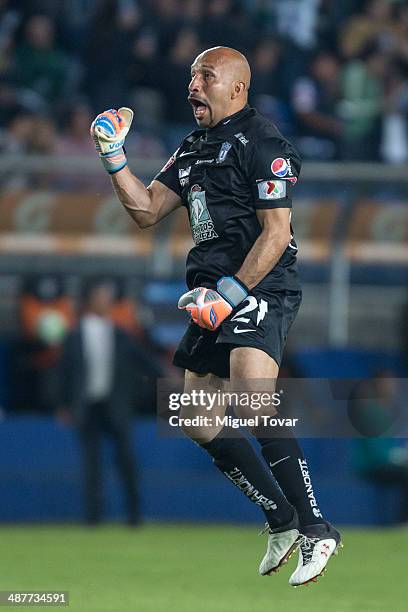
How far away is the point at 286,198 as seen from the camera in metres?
6.00

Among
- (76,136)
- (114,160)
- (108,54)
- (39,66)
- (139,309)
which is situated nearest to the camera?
(114,160)

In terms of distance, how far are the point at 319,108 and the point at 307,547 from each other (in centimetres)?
944

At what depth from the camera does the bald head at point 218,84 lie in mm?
6072

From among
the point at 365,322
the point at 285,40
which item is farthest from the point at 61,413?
the point at 285,40

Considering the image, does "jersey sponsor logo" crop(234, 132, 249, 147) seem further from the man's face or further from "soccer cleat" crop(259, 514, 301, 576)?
"soccer cleat" crop(259, 514, 301, 576)

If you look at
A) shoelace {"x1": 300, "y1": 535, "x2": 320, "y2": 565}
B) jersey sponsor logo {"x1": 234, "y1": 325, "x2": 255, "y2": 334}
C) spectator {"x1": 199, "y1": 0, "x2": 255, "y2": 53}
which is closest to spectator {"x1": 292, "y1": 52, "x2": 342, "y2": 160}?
spectator {"x1": 199, "y1": 0, "x2": 255, "y2": 53}

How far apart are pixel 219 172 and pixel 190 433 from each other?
44.6 inches

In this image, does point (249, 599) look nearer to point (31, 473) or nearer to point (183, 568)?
point (183, 568)

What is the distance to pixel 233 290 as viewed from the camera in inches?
235

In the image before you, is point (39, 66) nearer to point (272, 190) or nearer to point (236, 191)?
point (236, 191)

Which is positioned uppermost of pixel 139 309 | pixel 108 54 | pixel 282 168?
pixel 108 54

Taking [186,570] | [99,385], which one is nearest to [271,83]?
[99,385]

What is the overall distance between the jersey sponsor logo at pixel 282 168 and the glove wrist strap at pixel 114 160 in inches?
28.1

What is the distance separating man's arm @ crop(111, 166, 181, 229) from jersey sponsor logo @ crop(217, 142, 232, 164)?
40cm
